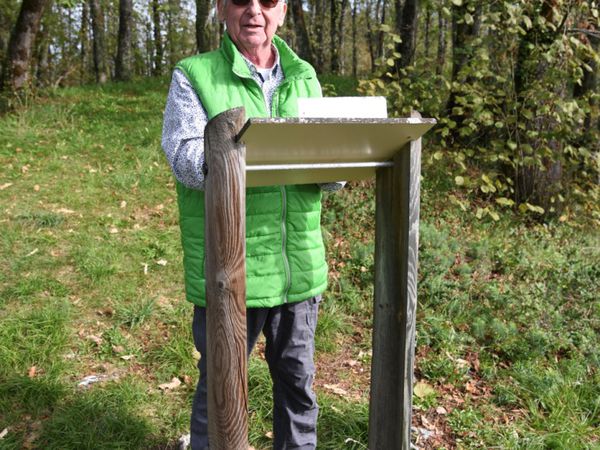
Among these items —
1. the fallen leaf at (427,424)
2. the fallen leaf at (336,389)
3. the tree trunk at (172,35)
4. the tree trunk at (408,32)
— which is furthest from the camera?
the tree trunk at (172,35)

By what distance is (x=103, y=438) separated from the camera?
2932 millimetres

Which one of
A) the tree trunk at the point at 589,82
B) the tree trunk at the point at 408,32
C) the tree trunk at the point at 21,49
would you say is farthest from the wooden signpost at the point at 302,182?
the tree trunk at the point at 21,49

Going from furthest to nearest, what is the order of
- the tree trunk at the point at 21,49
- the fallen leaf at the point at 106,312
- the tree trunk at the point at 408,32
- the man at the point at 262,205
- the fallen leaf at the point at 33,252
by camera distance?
the tree trunk at the point at 21,49 → the tree trunk at the point at 408,32 → the fallen leaf at the point at 33,252 → the fallen leaf at the point at 106,312 → the man at the point at 262,205

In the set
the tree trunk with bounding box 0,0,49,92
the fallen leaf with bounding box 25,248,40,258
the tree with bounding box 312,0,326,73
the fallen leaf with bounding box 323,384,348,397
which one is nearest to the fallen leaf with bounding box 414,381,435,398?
the fallen leaf with bounding box 323,384,348,397

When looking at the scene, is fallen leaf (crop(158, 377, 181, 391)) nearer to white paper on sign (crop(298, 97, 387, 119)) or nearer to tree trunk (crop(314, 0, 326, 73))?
white paper on sign (crop(298, 97, 387, 119))

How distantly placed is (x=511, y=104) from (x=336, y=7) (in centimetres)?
1969

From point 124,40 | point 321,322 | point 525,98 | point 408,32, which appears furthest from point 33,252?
point 124,40

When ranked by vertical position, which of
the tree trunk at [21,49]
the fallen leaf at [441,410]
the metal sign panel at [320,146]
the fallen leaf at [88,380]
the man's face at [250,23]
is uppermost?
the tree trunk at [21,49]

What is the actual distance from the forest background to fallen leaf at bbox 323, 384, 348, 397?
0.07ft

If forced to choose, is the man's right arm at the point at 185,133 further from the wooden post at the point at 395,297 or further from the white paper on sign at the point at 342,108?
the wooden post at the point at 395,297

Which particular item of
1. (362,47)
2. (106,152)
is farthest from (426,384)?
(362,47)

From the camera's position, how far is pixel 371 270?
4973 millimetres

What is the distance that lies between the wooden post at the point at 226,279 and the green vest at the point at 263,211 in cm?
35

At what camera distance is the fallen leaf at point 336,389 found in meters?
3.53
